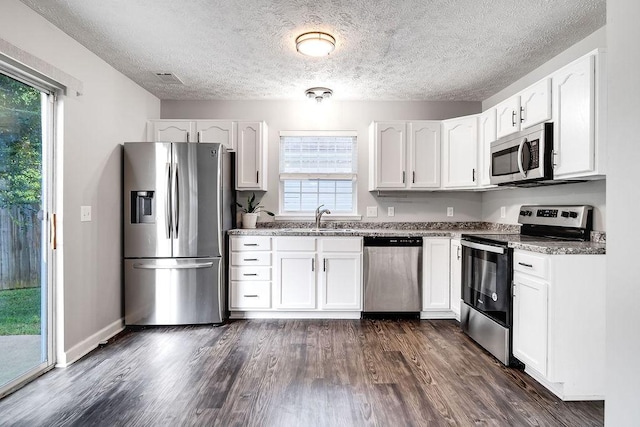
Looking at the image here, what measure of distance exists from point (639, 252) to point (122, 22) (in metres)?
3.04

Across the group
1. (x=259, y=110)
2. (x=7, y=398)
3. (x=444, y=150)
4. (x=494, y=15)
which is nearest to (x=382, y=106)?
(x=444, y=150)

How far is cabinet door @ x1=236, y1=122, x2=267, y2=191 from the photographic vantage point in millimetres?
3758

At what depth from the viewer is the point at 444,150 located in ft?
12.3

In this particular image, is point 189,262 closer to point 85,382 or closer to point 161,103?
point 85,382

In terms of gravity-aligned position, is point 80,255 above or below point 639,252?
below

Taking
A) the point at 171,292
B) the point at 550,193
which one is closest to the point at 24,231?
the point at 171,292

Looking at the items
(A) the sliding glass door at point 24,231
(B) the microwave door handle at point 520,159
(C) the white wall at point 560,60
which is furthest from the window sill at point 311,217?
(A) the sliding glass door at point 24,231

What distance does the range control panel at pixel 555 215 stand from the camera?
97.1 inches

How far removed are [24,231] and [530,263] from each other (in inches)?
133

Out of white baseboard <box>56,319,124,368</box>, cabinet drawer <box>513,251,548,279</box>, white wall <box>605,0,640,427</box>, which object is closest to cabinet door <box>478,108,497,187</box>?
cabinet drawer <box>513,251,548,279</box>

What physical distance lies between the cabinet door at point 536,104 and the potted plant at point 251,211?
269cm

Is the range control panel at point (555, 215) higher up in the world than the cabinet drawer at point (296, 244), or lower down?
higher up

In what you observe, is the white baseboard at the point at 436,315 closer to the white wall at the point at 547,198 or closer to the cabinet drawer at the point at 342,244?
the cabinet drawer at the point at 342,244

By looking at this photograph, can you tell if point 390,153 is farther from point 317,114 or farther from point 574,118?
point 574,118
